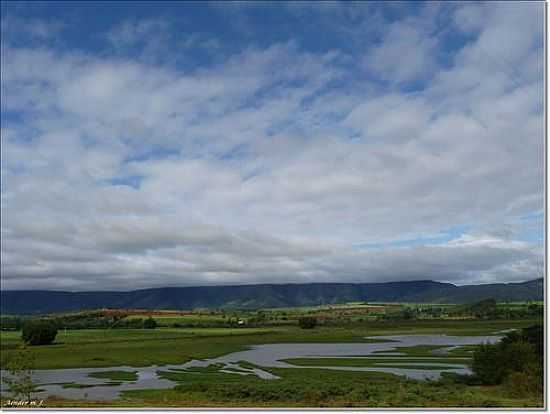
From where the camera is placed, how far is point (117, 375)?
21.4 m

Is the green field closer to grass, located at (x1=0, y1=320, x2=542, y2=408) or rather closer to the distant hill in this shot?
grass, located at (x1=0, y1=320, x2=542, y2=408)

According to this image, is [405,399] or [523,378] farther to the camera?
[523,378]

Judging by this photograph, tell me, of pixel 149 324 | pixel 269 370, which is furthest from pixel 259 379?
pixel 149 324

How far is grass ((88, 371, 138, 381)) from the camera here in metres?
20.5

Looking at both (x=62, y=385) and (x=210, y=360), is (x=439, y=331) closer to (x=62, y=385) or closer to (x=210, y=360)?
(x=210, y=360)

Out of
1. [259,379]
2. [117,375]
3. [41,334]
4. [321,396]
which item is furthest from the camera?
[41,334]

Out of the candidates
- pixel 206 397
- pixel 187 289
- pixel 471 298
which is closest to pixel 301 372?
pixel 206 397

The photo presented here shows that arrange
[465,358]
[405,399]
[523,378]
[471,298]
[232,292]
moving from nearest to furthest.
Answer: [405,399] → [523,378] → [465,358] → [471,298] → [232,292]

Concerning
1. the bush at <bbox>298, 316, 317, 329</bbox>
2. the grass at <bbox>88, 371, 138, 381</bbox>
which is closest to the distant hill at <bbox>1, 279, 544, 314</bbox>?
the bush at <bbox>298, 316, 317, 329</bbox>

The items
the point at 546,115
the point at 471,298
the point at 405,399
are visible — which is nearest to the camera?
the point at 546,115

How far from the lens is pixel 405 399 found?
11.1 metres

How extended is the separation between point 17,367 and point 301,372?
14.4 metres

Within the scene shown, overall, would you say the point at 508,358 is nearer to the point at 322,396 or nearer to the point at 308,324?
the point at 322,396

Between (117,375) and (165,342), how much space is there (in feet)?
54.6
